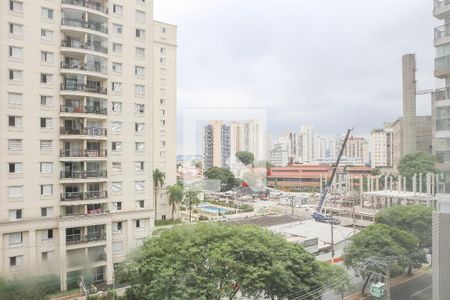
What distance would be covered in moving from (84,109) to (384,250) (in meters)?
8.06

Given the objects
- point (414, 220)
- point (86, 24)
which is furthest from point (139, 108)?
point (414, 220)

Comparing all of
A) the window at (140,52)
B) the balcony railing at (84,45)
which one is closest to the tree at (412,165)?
the window at (140,52)

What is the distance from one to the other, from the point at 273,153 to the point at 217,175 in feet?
87.6

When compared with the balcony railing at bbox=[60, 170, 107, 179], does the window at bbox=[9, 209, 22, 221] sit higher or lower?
lower

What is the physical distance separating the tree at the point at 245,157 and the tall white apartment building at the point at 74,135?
900 centimetres

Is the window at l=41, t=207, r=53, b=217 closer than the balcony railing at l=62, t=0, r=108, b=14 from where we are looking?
Yes

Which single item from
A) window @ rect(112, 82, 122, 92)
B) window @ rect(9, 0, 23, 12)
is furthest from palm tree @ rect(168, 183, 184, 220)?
window @ rect(9, 0, 23, 12)

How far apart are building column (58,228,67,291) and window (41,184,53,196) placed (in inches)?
36.5

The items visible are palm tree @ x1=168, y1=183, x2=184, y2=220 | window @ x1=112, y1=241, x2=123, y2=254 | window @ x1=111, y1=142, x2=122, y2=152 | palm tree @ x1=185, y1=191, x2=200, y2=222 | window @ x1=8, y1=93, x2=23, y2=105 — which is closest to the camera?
window @ x1=8, y1=93, x2=23, y2=105

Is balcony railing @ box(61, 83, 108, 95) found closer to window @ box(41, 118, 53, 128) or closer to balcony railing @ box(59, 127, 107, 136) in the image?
window @ box(41, 118, 53, 128)

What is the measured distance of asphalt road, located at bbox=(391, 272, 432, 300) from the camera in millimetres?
7928

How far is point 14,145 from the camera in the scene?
8.06 meters

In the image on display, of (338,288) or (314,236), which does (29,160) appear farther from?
(314,236)

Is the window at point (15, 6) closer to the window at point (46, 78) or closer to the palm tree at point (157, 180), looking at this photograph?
the window at point (46, 78)
